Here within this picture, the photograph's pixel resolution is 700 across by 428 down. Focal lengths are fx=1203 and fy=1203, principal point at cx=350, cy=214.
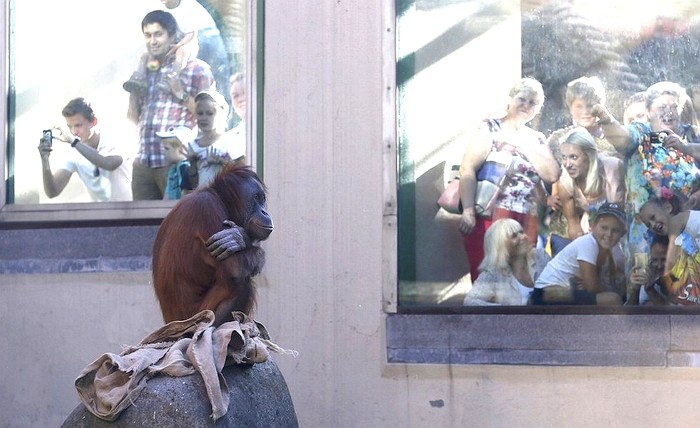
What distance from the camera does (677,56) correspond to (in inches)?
228

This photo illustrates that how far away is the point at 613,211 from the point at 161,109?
258 centimetres

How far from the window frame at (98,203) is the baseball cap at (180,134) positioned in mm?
371

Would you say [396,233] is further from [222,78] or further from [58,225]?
[58,225]

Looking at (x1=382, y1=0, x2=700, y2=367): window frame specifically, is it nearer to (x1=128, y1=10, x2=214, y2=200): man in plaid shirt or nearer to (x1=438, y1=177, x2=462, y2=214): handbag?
(x1=438, y1=177, x2=462, y2=214): handbag

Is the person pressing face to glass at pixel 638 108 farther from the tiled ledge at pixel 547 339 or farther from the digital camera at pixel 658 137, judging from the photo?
the tiled ledge at pixel 547 339

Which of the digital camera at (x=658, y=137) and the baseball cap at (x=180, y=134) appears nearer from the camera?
the digital camera at (x=658, y=137)

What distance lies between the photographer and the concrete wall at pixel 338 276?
Result: 228 inches

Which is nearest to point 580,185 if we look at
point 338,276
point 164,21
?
point 338,276

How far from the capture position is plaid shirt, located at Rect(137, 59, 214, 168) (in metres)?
6.68

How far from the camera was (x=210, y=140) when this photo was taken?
661 centimetres

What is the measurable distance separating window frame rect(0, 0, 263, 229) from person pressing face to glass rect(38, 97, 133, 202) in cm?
12

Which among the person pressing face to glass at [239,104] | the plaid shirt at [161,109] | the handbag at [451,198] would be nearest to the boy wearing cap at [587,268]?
the handbag at [451,198]

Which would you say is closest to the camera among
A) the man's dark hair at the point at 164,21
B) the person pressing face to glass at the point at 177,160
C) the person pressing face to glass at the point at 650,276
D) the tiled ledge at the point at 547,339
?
the tiled ledge at the point at 547,339

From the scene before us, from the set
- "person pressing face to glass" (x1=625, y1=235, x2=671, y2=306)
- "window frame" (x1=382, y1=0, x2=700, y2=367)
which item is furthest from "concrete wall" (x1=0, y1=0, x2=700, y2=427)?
"person pressing face to glass" (x1=625, y1=235, x2=671, y2=306)
